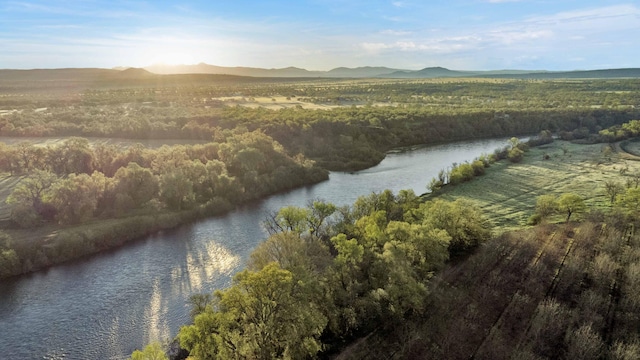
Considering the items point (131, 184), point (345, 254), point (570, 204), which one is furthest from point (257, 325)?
point (570, 204)

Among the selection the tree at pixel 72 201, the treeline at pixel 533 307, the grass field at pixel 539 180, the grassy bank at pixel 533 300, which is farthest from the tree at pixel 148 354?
the grass field at pixel 539 180

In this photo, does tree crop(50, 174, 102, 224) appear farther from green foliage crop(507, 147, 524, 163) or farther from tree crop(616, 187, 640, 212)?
green foliage crop(507, 147, 524, 163)

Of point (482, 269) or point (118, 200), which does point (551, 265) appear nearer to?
point (482, 269)

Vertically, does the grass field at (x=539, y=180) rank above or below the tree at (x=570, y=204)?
below

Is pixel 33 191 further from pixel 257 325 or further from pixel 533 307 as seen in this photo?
pixel 533 307

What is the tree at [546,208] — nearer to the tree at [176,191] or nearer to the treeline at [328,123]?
the treeline at [328,123]

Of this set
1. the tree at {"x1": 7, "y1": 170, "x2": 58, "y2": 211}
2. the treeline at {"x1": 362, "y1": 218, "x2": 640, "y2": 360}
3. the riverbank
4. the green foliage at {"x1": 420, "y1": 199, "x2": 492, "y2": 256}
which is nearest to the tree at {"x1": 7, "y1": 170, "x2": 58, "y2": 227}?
the tree at {"x1": 7, "y1": 170, "x2": 58, "y2": 211}
